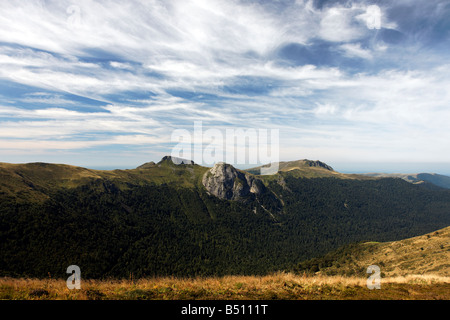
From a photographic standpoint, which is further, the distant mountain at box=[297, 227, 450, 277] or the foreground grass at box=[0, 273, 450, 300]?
the distant mountain at box=[297, 227, 450, 277]

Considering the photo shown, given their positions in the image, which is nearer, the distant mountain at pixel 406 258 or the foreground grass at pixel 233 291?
the foreground grass at pixel 233 291

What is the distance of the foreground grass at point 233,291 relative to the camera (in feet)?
36.1

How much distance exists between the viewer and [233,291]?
12.1 metres

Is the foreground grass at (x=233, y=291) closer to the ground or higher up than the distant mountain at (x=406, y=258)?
higher up

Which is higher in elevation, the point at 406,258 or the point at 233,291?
the point at 233,291

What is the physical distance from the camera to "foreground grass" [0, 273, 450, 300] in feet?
36.1

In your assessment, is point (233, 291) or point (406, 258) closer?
point (233, 291)

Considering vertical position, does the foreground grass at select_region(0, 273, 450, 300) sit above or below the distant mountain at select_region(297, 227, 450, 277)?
above
